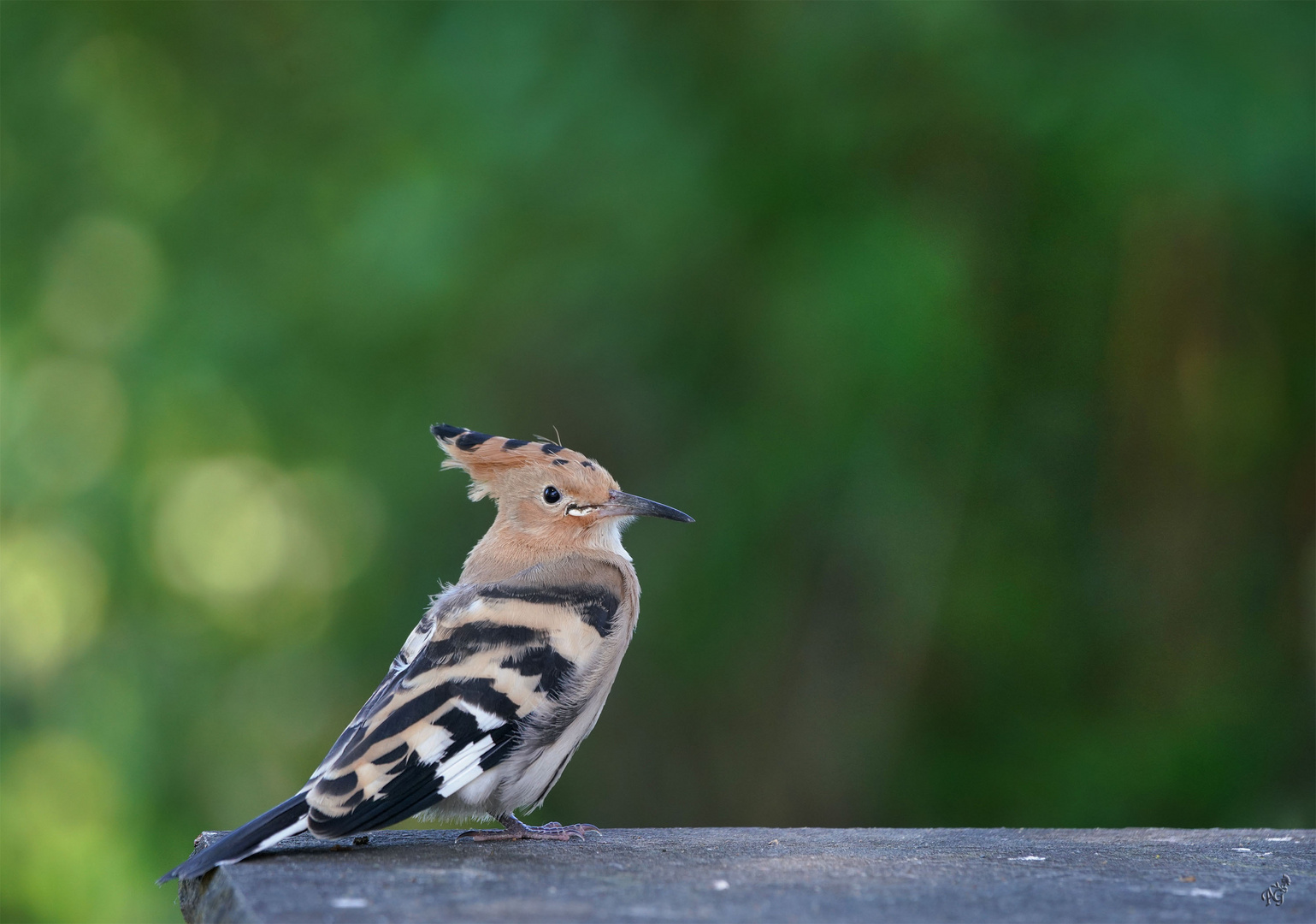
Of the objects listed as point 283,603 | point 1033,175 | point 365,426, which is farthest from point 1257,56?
point 283,603

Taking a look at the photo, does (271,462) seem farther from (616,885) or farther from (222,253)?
(616,885)

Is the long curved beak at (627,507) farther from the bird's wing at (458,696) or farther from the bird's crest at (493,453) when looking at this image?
the bird's wing at (458,696)

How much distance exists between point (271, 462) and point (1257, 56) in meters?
4.18

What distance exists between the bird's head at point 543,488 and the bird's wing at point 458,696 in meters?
0.30

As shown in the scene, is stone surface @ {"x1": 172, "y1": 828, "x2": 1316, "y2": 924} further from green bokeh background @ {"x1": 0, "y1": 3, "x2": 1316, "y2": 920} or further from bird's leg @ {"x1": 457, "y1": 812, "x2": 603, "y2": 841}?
green bokeh background @ {"x1": 0, "y1": 3, "x2": 1316, "y2": 920}

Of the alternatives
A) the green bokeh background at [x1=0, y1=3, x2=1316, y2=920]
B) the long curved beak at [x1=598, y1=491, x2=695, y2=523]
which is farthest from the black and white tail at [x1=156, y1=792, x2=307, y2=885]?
the green bokeh background at [x1=0, y1=3, x2=1316, y2=920]

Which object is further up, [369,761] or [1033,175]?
[1033,175]

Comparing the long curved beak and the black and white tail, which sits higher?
the long curved beak

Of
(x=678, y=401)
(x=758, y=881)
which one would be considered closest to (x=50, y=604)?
(x=678, y=401)

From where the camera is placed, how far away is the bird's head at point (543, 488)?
374 centimetres

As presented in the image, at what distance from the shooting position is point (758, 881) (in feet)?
8.11

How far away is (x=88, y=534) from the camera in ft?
18.6

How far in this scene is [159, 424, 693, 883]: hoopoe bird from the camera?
2723 mm

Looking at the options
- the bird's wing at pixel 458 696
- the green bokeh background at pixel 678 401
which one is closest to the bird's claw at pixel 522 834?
the bird's wing at pixel 458 696
